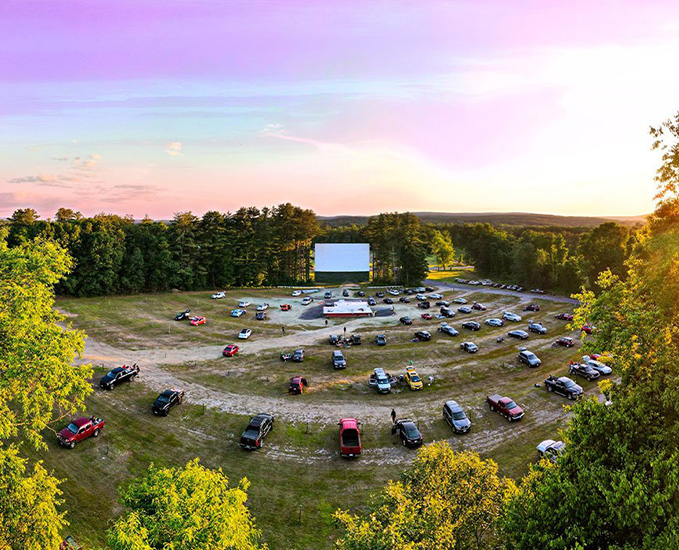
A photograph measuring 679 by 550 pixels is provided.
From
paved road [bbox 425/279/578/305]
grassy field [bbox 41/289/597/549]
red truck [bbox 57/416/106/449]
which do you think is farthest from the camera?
paved road [bbox 425/279/578/305]

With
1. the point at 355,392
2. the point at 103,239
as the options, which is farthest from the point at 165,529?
the point at 103,239

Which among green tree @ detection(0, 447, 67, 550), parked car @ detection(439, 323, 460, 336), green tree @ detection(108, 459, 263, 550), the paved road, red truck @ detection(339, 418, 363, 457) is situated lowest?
red truck @ detection(339, 418, 363, 457)

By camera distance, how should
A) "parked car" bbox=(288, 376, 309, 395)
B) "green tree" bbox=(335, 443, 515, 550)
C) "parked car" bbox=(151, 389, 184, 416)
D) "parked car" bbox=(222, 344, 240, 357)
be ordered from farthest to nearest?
1. "parked car" bbox=(222, 344, 240, 357)
2. "parked car" bbox=(288, 376, 309, 395)
3. "parked car" bbox=(151, 389, 184, 416)
4. "green tree" bbox=(335, 443, 515, 550)

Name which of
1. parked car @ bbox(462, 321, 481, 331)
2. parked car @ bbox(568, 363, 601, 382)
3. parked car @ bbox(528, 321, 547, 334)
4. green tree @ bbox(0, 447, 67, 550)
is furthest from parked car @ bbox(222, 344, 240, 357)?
parked car @ bbox(528, 321, 547, 334)

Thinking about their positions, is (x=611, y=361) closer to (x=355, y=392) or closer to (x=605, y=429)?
(x=605, y=429)

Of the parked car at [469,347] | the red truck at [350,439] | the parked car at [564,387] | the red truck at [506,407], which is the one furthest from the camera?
the parked car at [469,347]

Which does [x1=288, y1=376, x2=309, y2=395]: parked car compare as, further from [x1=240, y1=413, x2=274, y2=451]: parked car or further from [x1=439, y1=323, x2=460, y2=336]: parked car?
[x1=439, y1=323, x2=460, y2=336]: parked car

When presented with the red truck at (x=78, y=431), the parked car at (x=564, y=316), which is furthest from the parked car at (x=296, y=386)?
the parked car at (x=564, y=316)

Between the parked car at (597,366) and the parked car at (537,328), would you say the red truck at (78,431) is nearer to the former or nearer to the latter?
the parked car at (597,366)
